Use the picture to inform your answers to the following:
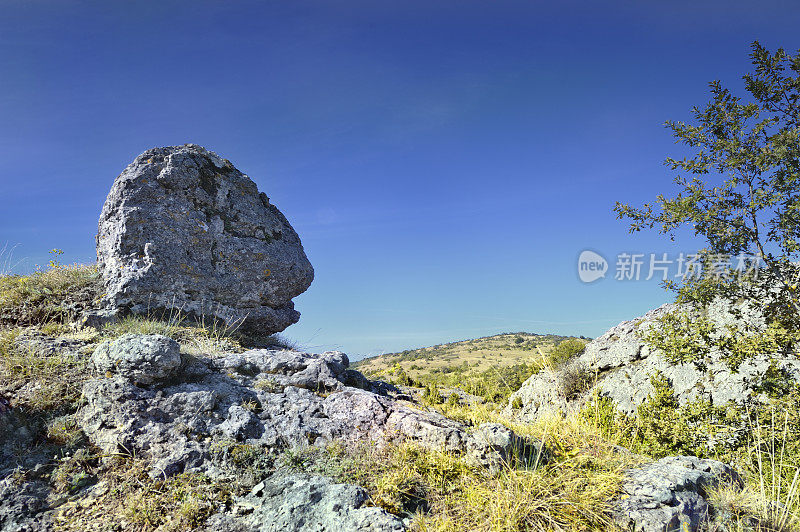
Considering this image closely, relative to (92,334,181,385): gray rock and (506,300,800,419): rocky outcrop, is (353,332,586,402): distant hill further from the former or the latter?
(92,334,181,385): gray rock

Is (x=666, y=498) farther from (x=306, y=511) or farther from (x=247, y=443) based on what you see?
(x=247, y=443)

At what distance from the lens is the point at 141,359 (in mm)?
6074

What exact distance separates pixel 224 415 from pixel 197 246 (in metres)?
5.09

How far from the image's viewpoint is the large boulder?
29.8ft

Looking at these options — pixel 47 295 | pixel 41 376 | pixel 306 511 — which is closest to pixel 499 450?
pixel 306 511

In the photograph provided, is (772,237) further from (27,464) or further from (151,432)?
(27,464)

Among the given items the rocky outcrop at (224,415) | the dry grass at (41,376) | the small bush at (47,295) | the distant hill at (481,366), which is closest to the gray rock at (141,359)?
the rocky outcrop at (224,415)

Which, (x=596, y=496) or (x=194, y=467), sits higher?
(x=596, y=496)

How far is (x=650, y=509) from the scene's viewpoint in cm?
456

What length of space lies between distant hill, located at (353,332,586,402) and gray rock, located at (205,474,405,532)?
2.44 m

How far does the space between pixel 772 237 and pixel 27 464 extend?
11588 mm

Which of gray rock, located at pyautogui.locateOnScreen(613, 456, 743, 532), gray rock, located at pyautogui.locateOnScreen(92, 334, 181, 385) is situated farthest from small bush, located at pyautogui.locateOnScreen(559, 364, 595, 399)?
gray rock, located at pyautogui.locateOnScreen(92, 334, 181, 385)

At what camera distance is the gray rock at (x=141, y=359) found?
605cm

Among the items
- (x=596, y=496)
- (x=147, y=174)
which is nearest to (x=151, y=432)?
(x=596, y=496)
